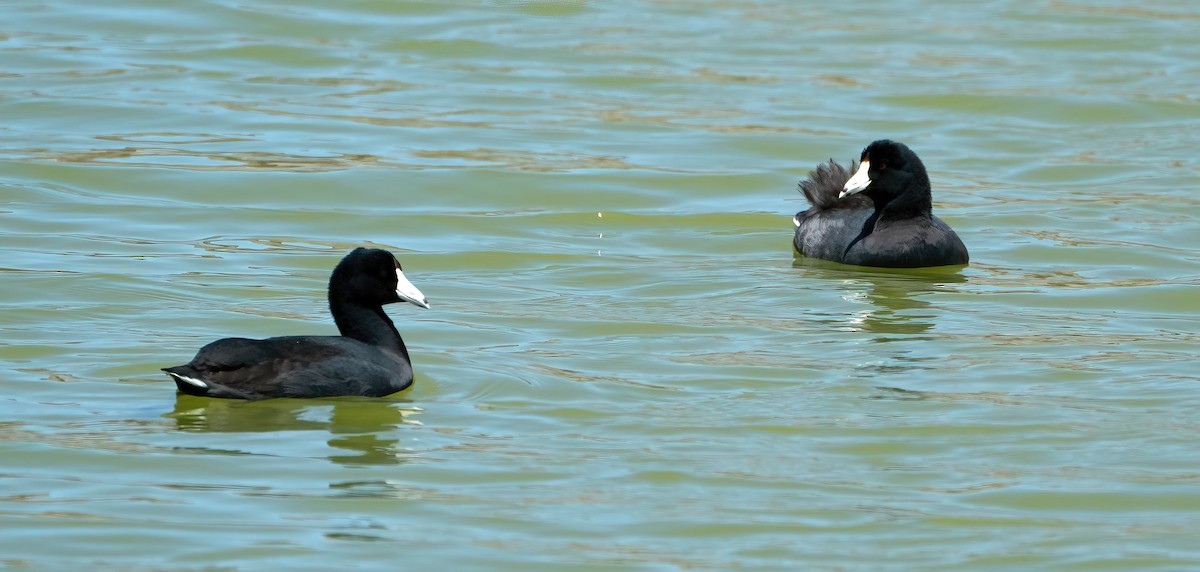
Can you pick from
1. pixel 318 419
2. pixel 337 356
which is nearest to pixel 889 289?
pixel 337 356

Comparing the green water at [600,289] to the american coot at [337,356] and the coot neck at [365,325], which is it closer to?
the american coot at [337,356]

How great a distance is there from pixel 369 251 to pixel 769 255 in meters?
4.73

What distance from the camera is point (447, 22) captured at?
22.8m

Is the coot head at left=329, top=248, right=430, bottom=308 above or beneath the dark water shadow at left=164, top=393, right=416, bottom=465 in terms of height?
above

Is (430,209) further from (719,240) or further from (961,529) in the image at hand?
(961,529)

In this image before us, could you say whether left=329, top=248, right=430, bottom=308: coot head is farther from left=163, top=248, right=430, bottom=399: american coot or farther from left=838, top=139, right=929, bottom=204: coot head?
left=838, top=139, right=929, bottom=204: coot head

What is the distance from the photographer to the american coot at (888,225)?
12.5 metres

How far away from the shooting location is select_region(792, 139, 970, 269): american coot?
12531 mm

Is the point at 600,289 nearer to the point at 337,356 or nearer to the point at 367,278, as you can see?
the point at 367,278

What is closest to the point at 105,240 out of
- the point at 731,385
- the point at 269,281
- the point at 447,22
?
the point at 269,281

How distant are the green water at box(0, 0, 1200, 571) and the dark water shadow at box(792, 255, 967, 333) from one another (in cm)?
5

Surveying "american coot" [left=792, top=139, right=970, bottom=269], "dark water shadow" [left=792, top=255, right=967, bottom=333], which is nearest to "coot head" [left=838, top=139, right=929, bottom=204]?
"american coot" [left=792, top=139, right=970, bottom=269]

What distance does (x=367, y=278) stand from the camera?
359 inches

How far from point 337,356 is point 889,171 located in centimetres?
513
